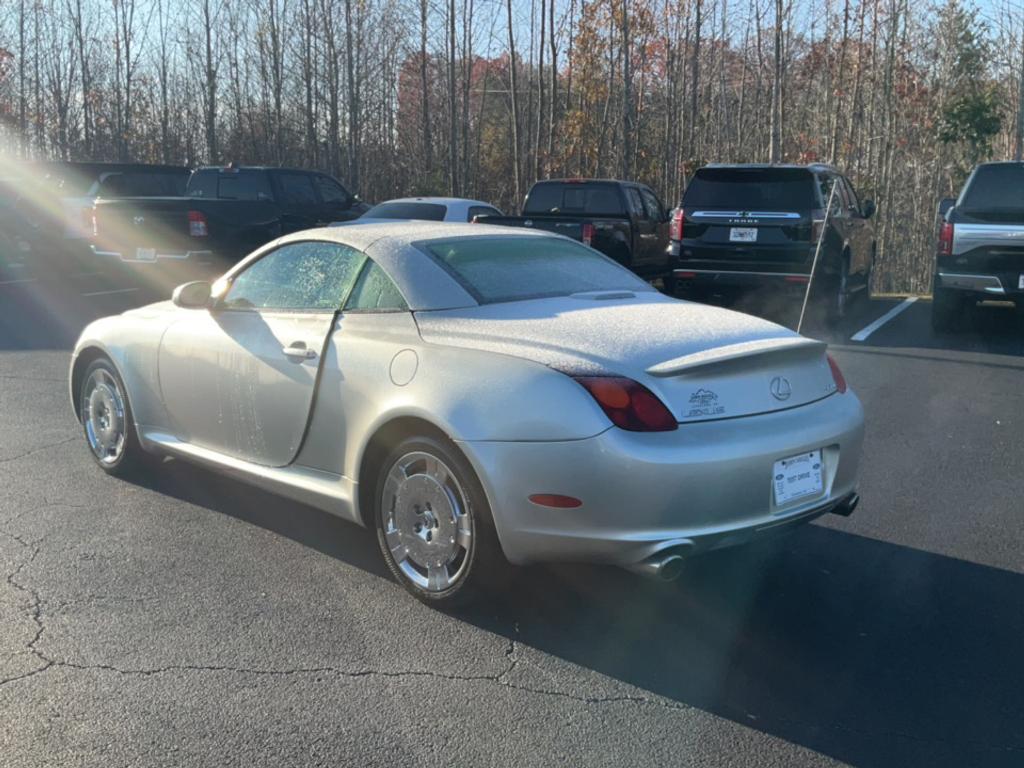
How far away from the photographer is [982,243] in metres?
10.9

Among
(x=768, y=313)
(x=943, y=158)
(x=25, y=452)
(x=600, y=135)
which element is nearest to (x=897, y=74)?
(x=943, y=158)

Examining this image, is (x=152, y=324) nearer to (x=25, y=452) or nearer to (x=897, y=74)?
(x=25, y=452)

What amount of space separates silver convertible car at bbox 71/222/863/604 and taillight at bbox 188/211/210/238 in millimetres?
8963

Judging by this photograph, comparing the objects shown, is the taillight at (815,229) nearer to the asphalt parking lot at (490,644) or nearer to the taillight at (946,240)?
the taillight at (946,240)

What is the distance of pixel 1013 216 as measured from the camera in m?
11.0

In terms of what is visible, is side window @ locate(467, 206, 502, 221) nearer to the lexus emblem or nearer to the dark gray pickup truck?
the dark gray pickup truck

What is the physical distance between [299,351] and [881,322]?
9.75 m

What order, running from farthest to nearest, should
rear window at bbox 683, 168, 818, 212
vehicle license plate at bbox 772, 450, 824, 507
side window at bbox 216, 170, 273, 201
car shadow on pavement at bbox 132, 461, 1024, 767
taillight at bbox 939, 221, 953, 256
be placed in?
side window at bbox 216, 170, 273, 201 → rear window at bbox 683, 168, 818, 212 → taillight at bbox 939, 221, 953, 256 → vehicle license plate at bbox 772, 450, 824, 507 → car shadow on pavement at bbox 132, 461, 1024, 767

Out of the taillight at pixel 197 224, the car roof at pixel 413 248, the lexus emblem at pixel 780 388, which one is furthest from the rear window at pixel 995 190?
the taillight at pixel 197 224

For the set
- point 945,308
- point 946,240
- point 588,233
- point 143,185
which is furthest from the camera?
point 143,185

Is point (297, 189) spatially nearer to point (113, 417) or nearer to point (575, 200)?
point (575, 200)

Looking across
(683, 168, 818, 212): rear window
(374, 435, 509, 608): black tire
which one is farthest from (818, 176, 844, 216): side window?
(374, 435, 509, 608): black tire

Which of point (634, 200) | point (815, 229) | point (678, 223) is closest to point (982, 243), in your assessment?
point (815, 229)

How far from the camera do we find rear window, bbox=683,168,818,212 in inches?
472
